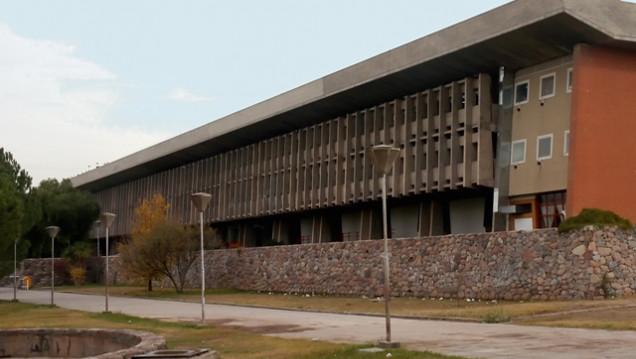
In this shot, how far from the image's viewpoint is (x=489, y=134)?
39.7m

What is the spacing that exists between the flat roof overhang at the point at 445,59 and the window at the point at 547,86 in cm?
85

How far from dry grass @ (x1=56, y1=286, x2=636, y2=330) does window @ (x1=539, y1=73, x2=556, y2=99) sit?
1073 cm

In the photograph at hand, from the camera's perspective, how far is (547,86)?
121 ft

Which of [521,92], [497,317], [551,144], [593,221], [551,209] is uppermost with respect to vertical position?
[521,92]

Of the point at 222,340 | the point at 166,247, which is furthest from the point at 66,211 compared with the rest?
the point at 222,340

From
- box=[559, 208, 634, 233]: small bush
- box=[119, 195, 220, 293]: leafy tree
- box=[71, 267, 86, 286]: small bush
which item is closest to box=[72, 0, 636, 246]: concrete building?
box=[559, 208, 634, 233]: small bush

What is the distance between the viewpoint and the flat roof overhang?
33.0 meters

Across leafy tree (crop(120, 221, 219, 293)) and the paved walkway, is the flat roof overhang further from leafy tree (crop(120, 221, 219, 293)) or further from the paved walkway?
the paved walkway

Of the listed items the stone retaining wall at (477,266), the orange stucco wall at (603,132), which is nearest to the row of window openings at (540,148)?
the orange stucco wall at (603,132)

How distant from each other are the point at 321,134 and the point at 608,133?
21.9 meters

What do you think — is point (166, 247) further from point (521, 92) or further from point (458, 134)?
point (521, 92)

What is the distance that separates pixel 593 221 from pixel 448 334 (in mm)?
11710

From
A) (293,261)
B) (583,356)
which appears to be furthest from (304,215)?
(583,356)

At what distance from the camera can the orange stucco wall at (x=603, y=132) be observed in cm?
3394
